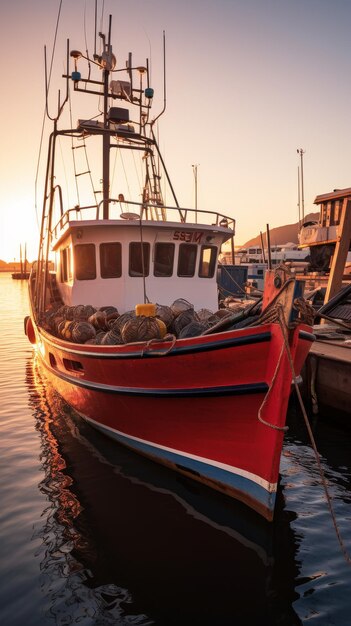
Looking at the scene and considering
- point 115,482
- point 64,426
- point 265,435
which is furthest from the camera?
point 64,426

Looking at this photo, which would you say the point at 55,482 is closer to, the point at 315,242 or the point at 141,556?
the point at 141,556

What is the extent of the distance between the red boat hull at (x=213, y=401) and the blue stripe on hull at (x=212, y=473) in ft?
0.04

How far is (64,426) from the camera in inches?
376

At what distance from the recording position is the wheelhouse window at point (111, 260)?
10.3 metres

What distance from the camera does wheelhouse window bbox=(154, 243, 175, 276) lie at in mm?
10532

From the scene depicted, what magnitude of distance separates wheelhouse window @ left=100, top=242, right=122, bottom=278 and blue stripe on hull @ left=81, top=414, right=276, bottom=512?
414 centimetres

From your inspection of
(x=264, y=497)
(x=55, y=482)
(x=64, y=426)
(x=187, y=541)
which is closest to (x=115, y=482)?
(x=55, y=482)

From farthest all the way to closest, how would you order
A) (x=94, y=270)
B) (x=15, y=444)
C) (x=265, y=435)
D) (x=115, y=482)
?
(x=94, y=270) → (x=15, y=444) → (x=115, y=482) → (x=265, y=435)

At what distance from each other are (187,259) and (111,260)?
1.76 meters

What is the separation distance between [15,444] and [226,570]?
5.00 metres

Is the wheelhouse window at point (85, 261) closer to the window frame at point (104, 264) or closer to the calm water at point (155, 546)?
the window frame at point (104, 264)

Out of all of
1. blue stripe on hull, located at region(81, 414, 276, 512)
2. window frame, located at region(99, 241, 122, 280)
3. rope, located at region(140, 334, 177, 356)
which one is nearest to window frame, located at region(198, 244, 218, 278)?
window frame, located at region(99, 241, 122, 280)

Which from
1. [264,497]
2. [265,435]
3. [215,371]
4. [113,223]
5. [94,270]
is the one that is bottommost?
[264,497]

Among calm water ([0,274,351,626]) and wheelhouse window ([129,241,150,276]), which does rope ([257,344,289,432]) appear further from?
wheelhouse window ([129,241,150,276])
